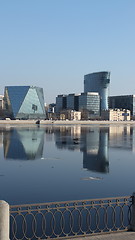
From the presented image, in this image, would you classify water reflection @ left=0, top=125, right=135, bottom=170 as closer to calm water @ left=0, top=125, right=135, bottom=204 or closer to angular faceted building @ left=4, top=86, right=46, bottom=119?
calm water @ left=0, top=125, right=135, bottom=204

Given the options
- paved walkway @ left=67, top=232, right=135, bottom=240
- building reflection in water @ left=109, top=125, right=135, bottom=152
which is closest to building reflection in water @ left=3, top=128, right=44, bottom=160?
building reflection in water @ left=109, top=125, right=135, bottom=152

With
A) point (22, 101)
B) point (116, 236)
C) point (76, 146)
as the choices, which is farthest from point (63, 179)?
point (22, 101)

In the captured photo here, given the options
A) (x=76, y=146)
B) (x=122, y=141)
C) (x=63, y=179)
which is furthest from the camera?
(x=122, y=141)

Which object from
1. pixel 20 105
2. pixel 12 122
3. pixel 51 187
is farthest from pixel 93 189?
pixel 20 105

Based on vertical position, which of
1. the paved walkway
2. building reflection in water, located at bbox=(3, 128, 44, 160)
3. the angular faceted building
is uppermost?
the angular faceted building

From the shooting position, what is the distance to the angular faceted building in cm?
17262

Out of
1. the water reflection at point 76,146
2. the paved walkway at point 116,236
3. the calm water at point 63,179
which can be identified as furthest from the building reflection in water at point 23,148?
the paved walkway at point 116,236

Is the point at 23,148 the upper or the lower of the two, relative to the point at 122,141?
upper

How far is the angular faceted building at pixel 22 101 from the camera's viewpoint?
17262 cm

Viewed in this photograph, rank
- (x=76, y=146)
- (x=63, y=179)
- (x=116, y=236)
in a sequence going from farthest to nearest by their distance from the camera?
(x=76, y=146) → (x=63, y=179) → (x=116, y=236)

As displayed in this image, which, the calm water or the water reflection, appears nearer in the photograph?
the calm water

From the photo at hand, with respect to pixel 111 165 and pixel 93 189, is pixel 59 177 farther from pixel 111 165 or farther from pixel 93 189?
pixel 111 165

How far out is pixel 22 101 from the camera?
172m

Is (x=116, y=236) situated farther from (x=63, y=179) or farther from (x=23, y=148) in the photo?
(x=23, y=148)
